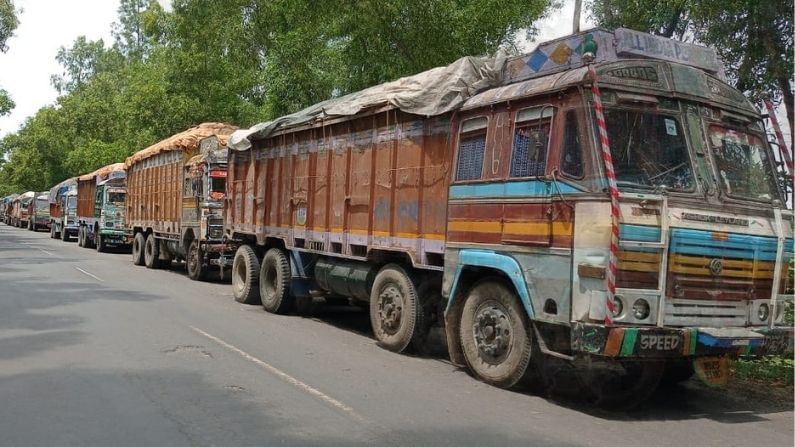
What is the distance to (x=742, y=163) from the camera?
6562 mm

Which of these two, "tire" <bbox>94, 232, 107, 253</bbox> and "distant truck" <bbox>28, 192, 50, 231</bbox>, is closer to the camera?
"tire" <bbox>94, 232, 107, 253</bbox>

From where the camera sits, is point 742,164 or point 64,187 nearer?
point 742,164

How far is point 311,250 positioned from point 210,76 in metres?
20.2

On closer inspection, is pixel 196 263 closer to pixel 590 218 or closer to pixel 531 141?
pixel 531 141

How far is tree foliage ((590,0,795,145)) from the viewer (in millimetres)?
10984

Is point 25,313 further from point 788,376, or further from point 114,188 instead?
point 114,188

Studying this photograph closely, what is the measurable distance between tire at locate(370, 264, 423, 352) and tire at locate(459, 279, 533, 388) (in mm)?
1129

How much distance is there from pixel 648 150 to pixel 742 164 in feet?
3.91

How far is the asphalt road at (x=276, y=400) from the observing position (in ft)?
17.3

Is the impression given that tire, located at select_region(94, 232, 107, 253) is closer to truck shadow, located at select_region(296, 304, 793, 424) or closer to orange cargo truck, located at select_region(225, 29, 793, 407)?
orange cargo truck, located at select_region(225, 29, 793, 407)

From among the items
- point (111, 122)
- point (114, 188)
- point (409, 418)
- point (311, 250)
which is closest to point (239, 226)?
point (311, 250)

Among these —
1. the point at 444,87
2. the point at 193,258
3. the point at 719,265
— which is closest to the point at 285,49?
the point at 193,258

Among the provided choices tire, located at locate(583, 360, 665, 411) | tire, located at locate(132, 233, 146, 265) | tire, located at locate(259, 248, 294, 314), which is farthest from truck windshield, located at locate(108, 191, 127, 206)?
tire, located at locate(583, 360, 665, 411)

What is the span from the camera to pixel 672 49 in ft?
21.8
